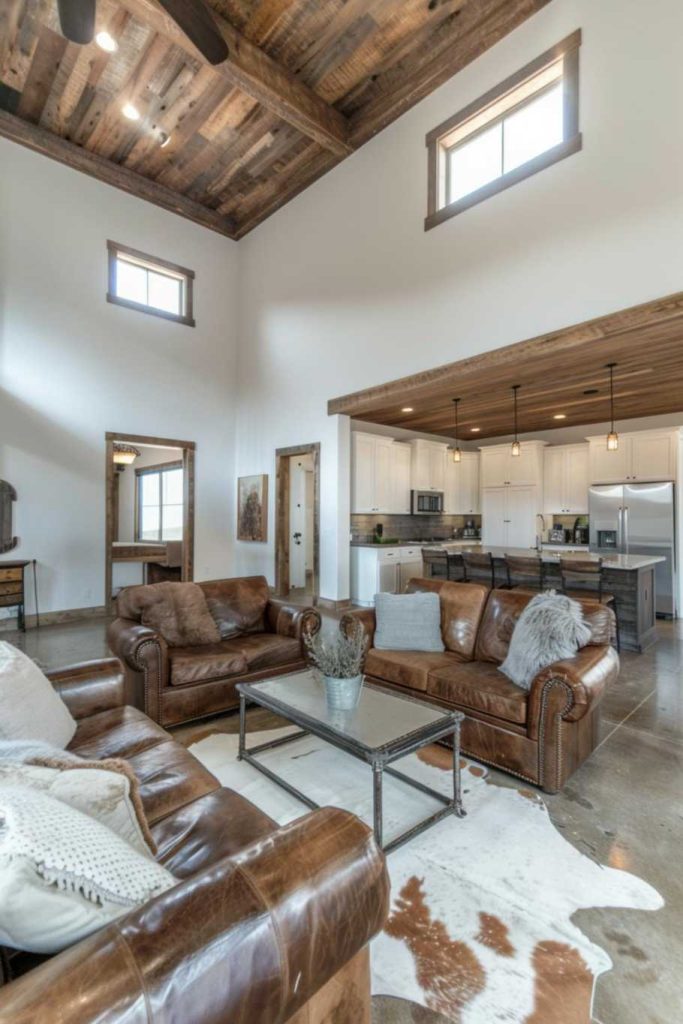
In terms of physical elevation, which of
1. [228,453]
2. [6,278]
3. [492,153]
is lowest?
[228,453]

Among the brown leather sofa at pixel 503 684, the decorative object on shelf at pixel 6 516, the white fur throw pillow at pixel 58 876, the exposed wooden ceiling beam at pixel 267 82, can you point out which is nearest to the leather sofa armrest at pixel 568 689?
the brown leather sofa at pixel 503 684

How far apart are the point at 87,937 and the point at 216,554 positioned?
7149 millimetres

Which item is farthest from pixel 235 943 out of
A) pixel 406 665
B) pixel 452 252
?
pixel 452 252

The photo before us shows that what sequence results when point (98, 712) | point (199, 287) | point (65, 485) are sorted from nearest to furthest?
point (98, 712), point (65, 485), point (199, 287)

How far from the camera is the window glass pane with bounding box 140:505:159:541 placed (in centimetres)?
970

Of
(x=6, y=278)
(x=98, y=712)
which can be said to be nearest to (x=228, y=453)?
(x=6, y=278)

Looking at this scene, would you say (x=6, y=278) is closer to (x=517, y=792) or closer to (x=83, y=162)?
(x=83, y=162)

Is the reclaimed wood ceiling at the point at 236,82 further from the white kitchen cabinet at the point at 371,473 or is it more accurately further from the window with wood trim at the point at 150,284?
the white kitchen cabinet at the point at 371,473

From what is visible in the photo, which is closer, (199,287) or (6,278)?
(6,278)

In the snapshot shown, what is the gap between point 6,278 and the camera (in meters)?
5.63

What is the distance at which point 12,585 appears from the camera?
529 cm

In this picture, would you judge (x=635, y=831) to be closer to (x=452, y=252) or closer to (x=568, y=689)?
(x=568, y=689)

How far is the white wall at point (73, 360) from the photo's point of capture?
5.70 meters

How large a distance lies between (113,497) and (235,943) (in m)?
6.67
